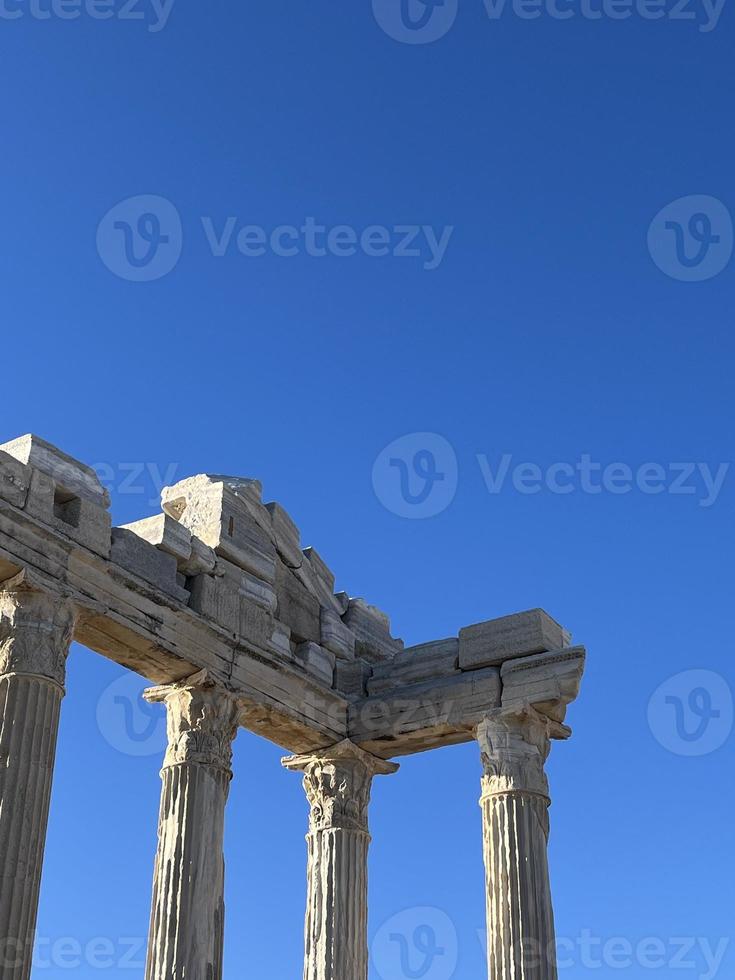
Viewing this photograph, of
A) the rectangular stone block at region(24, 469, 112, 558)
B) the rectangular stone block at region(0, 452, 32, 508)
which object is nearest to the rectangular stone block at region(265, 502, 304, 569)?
the rectangular stone block at region(24, 469, 112, 558)

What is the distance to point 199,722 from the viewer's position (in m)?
23.0

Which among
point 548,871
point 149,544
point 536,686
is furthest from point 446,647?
point 149,544

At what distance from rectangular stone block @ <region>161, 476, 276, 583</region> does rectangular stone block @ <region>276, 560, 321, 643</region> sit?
0.45 metres

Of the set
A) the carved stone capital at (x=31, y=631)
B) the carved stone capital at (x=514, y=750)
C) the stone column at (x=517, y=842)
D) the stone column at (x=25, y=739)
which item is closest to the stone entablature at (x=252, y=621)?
the carved stone capital at (x=31, y=631)

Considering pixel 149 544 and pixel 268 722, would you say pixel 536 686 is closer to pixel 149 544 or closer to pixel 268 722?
pixel 268 722

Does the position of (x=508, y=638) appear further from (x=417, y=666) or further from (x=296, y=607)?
(x=296, y=607)

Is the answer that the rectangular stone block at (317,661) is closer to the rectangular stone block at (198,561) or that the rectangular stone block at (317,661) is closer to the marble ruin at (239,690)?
the marble ruin at (239,690)

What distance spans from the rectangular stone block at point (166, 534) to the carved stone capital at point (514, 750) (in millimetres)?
5790

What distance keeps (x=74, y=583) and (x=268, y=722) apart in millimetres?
5386

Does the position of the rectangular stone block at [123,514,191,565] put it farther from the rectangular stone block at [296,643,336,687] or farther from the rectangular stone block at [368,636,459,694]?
the rectangular stone block at [368,636,459,694]

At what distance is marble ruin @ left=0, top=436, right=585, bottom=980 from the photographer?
66.2ft

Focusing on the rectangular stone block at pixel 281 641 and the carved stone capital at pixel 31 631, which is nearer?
the carved stone capital at pixel 31 631

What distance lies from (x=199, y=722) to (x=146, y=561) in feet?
8.64

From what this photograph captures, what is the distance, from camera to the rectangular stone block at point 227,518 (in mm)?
24406
